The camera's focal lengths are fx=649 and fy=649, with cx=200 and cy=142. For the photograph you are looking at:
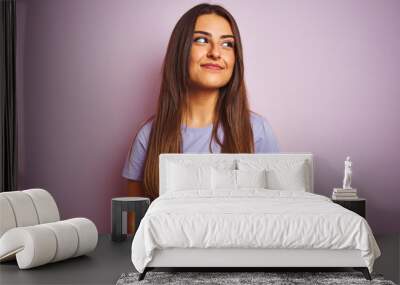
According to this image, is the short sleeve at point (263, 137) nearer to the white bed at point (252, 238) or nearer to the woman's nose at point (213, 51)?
the woman's nose at point (213, 51)

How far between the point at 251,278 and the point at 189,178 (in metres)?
1.72

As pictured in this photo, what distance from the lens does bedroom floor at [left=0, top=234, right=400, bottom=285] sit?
4531 millimetres

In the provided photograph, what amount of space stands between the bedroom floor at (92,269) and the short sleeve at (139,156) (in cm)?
93

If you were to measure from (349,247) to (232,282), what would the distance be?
0.84 m

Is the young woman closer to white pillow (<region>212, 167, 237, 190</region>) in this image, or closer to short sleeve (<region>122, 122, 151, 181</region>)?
short sleeve (<region>122, 122, 151, 181</region>)

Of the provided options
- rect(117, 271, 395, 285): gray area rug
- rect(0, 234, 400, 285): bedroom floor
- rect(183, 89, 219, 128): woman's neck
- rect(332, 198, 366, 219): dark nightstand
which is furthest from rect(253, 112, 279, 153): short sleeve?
rect(117, 271, 395, 285): gray area rug

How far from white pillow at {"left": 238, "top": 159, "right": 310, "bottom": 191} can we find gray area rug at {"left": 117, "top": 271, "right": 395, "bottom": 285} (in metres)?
1.44

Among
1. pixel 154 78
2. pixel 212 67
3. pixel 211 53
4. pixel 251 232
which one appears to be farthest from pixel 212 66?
pixel 251 232

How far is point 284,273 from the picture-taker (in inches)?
184

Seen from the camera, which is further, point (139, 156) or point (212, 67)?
point (139, 156)

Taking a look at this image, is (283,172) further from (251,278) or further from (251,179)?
(251,278)

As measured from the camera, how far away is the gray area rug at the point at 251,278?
4387 mm

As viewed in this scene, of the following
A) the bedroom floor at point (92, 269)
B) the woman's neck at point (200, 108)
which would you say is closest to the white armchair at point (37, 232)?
the bedroom floor at point (92, 269)

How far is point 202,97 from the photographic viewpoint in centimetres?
650
